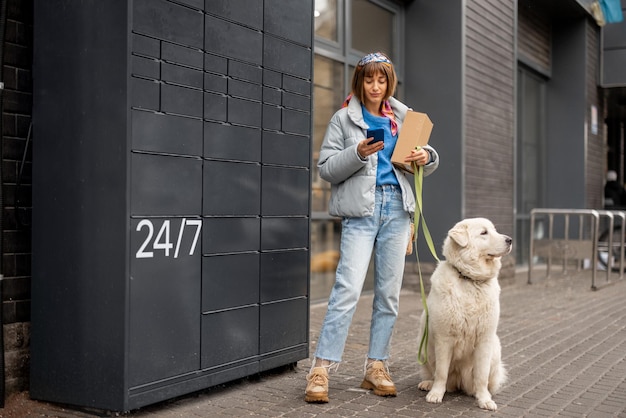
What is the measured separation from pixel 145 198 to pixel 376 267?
164cm

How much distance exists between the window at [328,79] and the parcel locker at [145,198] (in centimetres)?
382

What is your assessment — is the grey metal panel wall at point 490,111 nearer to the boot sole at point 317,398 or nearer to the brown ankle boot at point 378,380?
the brown ankle boot at point 378,380

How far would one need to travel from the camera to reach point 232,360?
478 cm

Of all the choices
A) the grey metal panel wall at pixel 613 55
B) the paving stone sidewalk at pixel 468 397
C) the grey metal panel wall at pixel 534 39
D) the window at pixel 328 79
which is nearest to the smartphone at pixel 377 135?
the paving stone sidewalk at pixel 468 397

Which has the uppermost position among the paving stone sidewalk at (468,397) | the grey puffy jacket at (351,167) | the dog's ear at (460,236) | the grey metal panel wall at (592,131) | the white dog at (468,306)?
the grey metal panel wall at (592,131)

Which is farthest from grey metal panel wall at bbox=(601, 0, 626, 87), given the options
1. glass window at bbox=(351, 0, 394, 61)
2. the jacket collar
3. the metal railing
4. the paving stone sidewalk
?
the jacket collar

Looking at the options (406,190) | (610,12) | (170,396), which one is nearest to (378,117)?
(406,190)

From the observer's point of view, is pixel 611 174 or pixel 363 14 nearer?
pixel 363 14

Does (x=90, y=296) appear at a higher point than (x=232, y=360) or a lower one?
higher

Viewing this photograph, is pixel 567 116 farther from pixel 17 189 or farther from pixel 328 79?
pixel 17 189

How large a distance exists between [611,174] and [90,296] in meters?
15.4

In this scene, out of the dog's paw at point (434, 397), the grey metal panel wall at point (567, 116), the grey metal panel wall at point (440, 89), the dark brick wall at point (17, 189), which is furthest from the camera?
the grey metal panel wall at point (567, 116)

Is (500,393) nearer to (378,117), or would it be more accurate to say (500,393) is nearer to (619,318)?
(378,117)

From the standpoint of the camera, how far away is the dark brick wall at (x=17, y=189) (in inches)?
171
